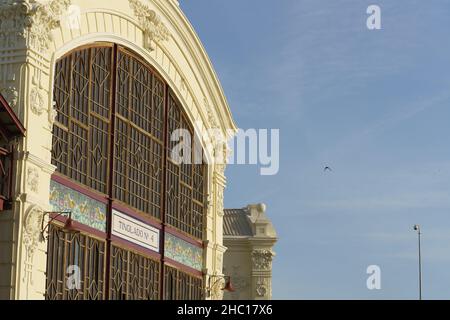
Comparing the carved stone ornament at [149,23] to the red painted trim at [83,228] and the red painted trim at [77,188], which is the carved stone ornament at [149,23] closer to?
the red painted trim at [77,188]

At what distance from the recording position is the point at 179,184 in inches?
1682

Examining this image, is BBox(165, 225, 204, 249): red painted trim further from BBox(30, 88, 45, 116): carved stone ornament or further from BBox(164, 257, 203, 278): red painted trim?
BBox(30, 88, 45, 116): carved stone ornament

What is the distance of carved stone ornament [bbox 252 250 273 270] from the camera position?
6669 centimetres

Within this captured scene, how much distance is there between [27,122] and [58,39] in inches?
138

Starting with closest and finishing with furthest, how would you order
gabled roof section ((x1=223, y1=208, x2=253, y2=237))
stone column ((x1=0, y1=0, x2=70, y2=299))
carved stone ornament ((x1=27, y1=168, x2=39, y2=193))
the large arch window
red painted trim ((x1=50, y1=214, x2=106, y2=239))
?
stone column ((x1=0, y1=0, x2=70, y2=299))
carved stone ornament ((x1=27, y1=168, x2=39, y2=193))
red painted trim ((x1=50, y1=214, x2=106, y2=239))
the large arch window
gabled roof section ((x1=223, y1=208, x2=253, y2=237))

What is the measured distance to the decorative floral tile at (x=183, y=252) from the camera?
41219 mm

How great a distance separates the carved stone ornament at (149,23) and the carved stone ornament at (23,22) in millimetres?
7562

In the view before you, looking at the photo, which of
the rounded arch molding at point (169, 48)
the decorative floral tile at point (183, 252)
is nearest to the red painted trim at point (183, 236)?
the decorative floral tile at point (183, 252)

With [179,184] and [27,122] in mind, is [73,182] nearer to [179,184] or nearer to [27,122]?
[27,122]

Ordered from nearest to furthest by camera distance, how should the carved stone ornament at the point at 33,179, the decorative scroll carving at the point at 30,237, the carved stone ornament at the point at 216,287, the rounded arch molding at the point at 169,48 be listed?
the decorative scroll carving at the point at 30,237 < the carved stone ornament at the point at 33,179 < the rounded arch molding at the point at 169,48 < the carved stone ornament at the point at 216,287

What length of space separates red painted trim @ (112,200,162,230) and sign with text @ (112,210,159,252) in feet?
0.37

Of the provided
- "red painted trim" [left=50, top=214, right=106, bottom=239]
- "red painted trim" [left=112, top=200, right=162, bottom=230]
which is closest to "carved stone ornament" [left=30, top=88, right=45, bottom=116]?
"red painted trim" [left=50, top=214, right=106, bottom=239]

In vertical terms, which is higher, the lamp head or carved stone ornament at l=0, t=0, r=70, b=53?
carved stone ornament at l=0, t=0, r=70, b=53

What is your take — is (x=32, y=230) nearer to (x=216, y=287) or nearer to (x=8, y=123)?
(x=8, y=123)
